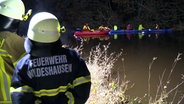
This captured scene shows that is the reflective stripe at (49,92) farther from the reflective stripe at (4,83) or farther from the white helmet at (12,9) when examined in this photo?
the white helmet at (12,9)

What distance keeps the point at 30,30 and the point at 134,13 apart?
20.2 meters

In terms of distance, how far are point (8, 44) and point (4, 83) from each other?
222 millimetres

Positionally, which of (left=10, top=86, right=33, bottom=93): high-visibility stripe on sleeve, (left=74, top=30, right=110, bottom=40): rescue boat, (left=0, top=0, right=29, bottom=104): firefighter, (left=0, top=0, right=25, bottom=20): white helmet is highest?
(left=0, top=0, right=25, bottom=20): white helmet

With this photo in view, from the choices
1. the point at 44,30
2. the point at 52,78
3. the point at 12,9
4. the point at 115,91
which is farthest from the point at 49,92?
the point at 115,91

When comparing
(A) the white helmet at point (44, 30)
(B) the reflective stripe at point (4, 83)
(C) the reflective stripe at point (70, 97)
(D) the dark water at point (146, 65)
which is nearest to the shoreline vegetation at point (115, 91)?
(D) the dark water at point (146, 65)

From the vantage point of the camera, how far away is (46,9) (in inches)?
901

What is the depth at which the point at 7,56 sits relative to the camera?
6.68 feet

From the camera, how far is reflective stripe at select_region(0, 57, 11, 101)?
2.02 meters

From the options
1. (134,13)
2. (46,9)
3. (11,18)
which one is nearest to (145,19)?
(134,13)

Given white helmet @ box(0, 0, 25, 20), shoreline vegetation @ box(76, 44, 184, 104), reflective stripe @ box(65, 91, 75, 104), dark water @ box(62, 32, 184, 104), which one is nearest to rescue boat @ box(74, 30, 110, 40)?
dark water @ box(62, 32, 184, 104)

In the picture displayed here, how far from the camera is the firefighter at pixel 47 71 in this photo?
182 cm

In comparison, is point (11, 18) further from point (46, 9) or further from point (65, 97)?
point (46, 9)

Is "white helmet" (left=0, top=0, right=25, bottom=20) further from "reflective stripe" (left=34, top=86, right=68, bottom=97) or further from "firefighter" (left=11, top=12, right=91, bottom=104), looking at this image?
"reflective stripe" (left=34, top=86, right=68, bottom=97)

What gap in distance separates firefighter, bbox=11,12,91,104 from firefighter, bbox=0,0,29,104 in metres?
0.21
